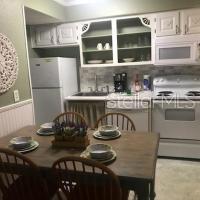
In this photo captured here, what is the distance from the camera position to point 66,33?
3.63 metres

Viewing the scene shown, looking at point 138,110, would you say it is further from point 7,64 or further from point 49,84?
point 7,64

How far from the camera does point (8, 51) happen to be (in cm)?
235

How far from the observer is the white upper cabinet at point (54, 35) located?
11.8 feet

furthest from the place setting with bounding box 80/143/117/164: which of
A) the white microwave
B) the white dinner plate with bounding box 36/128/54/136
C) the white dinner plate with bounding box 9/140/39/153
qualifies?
the white microwave

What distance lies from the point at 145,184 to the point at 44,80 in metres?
Result: 2.57

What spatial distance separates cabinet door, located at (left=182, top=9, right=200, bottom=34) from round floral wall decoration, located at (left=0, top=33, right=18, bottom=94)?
90.7 inches

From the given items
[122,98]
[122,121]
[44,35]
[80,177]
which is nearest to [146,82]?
[122,98]

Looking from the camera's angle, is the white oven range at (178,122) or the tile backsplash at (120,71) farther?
the tile backsplash at (120,71)

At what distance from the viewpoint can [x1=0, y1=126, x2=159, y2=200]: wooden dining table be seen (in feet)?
4.45

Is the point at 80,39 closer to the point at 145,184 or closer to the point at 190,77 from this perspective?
the point at 190,77

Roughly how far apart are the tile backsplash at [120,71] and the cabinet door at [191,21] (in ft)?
2.11

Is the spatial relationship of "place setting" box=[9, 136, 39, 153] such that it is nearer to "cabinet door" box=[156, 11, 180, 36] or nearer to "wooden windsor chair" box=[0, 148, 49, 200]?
"wooden windsor chair" box=[0, 148, 49, 200]

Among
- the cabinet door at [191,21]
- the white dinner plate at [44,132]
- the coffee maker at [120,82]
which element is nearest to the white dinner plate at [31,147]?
the white dinner plate at [44,132]

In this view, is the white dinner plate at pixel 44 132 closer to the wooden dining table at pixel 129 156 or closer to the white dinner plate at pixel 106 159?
the wooden dining table at pixel 129 156
